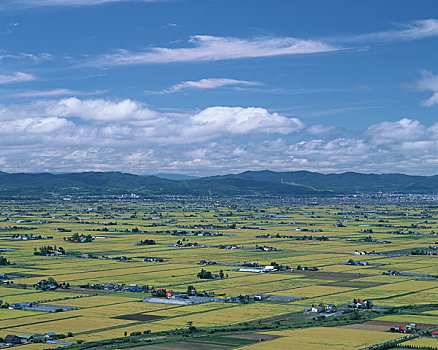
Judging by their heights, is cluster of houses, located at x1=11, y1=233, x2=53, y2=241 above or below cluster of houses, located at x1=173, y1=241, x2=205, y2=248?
above

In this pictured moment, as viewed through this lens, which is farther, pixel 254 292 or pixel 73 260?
pixel 73 260

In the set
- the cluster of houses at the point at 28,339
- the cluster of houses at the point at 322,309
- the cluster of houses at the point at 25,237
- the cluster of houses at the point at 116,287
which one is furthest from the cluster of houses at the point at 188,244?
the cluster of houses at the point at 28,339

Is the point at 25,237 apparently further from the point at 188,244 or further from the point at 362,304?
the point at 362,304

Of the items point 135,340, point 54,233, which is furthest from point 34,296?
point 54,233

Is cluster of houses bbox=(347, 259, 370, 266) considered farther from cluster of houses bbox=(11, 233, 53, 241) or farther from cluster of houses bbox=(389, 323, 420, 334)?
cluster of houses bbox=(11, 233, 53, 241)

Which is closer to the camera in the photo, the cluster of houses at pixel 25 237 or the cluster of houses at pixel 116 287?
the cluster of houses at pixel 116 287

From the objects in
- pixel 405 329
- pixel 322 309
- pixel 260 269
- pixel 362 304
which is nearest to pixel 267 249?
pixel 260 269

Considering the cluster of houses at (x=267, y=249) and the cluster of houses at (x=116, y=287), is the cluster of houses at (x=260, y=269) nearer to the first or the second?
the cluster of houses at (x=116, y=287)

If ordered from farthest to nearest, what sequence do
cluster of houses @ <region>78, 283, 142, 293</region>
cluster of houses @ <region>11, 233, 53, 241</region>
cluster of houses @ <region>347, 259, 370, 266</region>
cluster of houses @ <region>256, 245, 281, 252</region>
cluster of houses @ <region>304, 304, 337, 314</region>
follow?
1. cluster of houses @ <region>11, 233, 53, 241</region>
2. cluster of houses @ <region>256, 245, 281, 252</region>
3. cluster of houses @ <region>347, 259, 370, 266</region>
4. cluster of houses @ <region>78, 283, 142, 293</region>
5. cluster of houses @ <region>304, 304, 337, 314</region>

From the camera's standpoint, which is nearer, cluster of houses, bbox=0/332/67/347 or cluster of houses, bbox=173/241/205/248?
cluster of houses, bbox=0/332/67/347

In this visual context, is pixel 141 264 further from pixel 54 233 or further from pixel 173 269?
pixel 54 233

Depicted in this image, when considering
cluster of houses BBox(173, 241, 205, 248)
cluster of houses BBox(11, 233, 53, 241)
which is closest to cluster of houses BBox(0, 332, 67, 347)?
cluster of houses BBox(173, 241, 205, 248)
